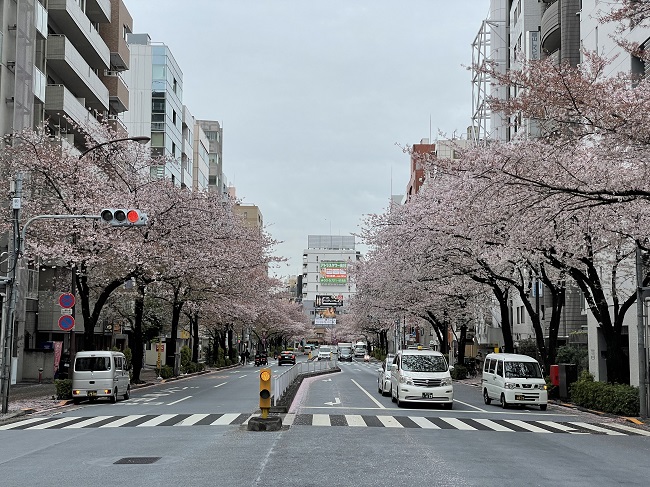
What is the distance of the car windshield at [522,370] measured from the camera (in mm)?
26984

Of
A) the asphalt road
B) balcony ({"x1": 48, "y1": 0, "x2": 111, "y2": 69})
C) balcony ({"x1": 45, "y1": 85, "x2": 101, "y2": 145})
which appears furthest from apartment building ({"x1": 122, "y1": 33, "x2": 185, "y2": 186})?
the asphalt road

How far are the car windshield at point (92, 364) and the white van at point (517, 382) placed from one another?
46.2ft

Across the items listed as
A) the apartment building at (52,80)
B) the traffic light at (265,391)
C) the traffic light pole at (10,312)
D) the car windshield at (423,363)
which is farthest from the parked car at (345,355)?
the traffic light at (265,391)

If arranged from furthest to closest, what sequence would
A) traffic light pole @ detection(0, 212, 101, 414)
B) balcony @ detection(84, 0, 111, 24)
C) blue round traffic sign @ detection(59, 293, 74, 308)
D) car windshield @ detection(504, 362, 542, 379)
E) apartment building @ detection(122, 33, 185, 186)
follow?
apartment building @ detection(122, 33, 185, 186) → balcony @ detection(84, 0, 111, 24) → blue round traffic sign @ detection(59, 293, 74, 308) → car windshield @ detection(504, 362, 542, 379) → traffic light pole @ detection(0, 212, 101, 414)

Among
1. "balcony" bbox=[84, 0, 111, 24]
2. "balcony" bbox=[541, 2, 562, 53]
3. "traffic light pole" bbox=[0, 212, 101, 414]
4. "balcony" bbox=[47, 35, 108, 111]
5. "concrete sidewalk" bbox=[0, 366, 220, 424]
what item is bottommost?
"concrete sidewalk" bbox=[0, 366, 220, 424]

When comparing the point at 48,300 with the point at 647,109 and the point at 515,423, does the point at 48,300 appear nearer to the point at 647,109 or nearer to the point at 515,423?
the point at 515,423

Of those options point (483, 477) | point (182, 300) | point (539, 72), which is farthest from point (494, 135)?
point (483, 477)

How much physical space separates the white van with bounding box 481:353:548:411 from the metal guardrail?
7.63 m

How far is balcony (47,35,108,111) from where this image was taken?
41094mm

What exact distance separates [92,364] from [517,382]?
49.7 ft

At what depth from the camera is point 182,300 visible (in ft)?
151

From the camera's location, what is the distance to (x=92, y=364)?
27844mm

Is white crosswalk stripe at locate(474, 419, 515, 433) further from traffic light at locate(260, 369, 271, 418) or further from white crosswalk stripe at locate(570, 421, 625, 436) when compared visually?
traffic light at locate(260, 369, 271, 418)

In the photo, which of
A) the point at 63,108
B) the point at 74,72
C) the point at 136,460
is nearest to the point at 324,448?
the point at 136,460
